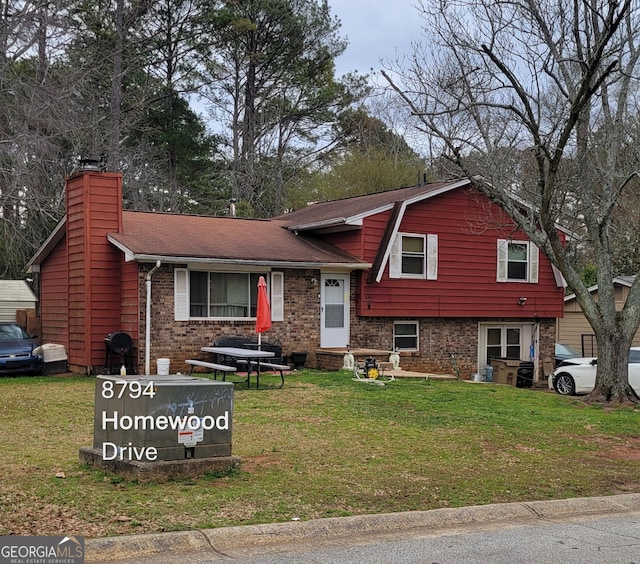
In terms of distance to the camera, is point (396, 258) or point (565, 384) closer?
point (565, 384)

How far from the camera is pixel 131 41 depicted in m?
32.7

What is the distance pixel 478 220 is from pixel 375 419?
40.8ft

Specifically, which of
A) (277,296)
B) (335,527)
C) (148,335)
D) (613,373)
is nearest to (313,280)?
(277,296)

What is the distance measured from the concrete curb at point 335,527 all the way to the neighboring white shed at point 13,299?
65.6 feet

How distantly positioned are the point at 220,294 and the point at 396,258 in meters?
5.10

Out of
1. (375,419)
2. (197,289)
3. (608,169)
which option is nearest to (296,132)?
(197,289)

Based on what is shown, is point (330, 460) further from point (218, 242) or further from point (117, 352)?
point (218, 242)

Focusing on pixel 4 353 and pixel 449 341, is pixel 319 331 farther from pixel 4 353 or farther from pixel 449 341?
pixel 4 353

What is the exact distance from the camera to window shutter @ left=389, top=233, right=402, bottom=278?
2334 centimetres

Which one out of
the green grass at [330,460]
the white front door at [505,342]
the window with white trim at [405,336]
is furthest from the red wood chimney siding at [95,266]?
the white front door at [505,342]

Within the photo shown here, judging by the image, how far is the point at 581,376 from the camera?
2006 centimetres

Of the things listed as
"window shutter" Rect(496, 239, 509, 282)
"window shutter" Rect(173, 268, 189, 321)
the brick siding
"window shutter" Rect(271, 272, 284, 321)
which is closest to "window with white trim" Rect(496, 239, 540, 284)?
"window shutter" Rect(496, 239, 509, 282)

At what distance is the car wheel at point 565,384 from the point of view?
20.4 meters

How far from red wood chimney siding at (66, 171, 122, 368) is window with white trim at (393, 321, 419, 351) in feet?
25.5
